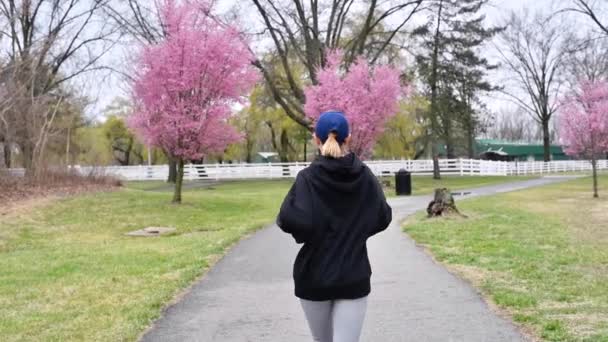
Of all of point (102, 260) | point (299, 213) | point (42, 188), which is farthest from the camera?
point (42, 188)

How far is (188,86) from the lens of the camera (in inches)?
825

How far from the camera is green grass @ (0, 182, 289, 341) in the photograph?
6.55m

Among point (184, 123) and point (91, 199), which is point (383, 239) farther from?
point (91, 199)

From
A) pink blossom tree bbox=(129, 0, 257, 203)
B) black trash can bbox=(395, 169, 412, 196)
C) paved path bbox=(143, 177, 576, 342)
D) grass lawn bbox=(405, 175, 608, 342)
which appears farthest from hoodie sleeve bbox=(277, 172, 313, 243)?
black trash can bbox=(395, 169, 412, 196)

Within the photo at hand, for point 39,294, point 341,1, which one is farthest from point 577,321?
point 341,1

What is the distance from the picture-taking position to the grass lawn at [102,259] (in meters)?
6.56

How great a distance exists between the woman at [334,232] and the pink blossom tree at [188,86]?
57.4 feet

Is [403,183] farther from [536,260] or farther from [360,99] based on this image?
[536,260]

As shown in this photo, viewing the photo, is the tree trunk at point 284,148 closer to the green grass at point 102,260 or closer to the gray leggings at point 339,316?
the green grass at point 102,260

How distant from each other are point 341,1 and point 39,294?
111 feet

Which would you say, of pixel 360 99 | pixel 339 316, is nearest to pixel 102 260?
pixel 339 316

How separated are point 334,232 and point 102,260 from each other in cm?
868

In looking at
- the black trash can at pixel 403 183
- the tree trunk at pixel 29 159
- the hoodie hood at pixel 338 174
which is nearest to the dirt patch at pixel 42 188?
the tree trunk at pixel 29 159

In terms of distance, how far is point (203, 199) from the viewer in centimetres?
2464
